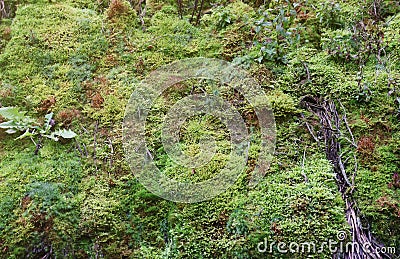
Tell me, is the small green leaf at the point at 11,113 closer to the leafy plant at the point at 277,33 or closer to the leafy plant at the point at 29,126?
the leafy plant at the point at 29,126

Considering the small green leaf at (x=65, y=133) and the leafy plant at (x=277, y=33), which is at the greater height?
the leafy plant at (x=277, y=33)

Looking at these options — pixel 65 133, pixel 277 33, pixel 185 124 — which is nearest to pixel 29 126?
pixel 65 133

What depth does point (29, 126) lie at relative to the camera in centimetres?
293

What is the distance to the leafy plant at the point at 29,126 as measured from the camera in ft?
9.46

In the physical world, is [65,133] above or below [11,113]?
below

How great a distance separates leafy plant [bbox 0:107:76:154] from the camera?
2883mm

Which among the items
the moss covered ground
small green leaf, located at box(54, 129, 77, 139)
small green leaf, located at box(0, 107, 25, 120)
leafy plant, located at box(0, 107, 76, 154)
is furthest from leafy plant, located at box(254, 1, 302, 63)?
small green leaf, located at box(0, 107, 25, 120)

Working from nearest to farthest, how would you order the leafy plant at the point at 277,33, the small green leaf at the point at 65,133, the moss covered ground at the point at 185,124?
the moss covered ground at the point at 185,124
the small green leaf at the point at 65,133
the leafy plant at the point at 277,33

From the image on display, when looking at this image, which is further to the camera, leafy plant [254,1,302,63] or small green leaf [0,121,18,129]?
leafy plant [254,1,302,63]

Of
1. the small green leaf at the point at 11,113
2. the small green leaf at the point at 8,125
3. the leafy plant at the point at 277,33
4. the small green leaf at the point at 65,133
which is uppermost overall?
the leafy plant at the point at 277,33

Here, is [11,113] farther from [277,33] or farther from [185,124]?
[277,33]

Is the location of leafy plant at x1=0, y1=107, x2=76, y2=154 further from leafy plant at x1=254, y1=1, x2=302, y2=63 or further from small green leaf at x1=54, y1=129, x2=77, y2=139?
leafy plant at x1=254, y1=1, x2=302, y2=63

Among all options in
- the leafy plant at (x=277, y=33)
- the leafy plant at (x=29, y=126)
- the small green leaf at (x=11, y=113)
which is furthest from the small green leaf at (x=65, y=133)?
the leafy plant at (x=277, y=33)

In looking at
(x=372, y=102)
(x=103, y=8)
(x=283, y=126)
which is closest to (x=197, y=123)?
(x=283, y=126)
